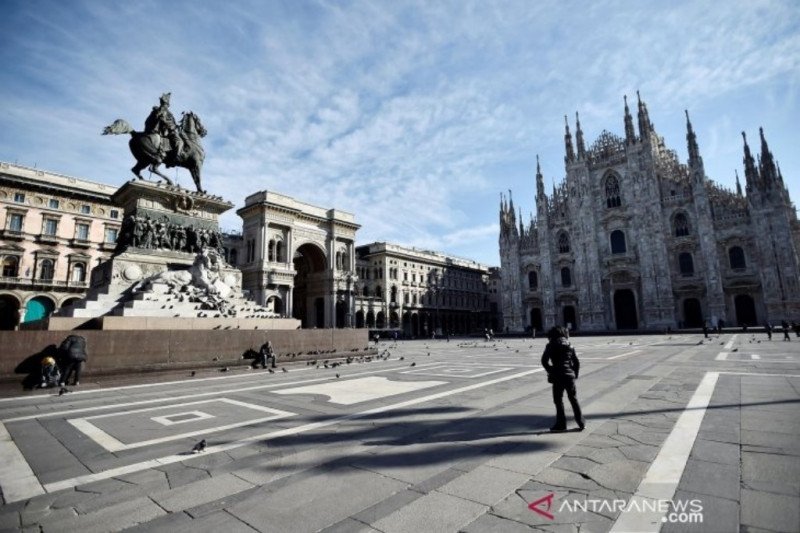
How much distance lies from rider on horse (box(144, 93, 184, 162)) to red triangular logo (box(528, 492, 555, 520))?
59.1ft

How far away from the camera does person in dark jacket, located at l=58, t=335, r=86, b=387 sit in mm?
Result: 9367

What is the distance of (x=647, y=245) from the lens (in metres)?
46.4

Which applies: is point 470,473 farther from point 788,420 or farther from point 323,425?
point 788,420

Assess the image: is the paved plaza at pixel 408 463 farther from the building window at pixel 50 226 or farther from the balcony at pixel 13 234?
the building window at pixel 50 226

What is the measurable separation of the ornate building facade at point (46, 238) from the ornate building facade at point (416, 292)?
100 feet

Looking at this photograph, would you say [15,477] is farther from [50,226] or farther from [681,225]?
[681,225]

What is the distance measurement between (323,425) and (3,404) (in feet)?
22.5

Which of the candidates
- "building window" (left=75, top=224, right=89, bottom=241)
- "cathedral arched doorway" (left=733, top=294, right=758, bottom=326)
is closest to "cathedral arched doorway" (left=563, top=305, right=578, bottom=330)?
"cathedral arched doorway" (left=733, top=294, right=758, bottom=326)

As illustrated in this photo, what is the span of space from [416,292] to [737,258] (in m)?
42.1

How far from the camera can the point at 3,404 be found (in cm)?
761

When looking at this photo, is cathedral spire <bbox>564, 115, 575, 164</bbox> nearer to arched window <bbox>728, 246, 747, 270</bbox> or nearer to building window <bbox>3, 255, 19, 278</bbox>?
arched window <bbox>728, 246, 747, 270</bbox>

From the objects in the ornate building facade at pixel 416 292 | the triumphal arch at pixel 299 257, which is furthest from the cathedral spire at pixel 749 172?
the triumphal arch at pixel 299 257

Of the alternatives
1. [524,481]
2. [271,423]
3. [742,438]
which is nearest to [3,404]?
[271,423]

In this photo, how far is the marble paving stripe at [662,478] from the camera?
2.79 m
